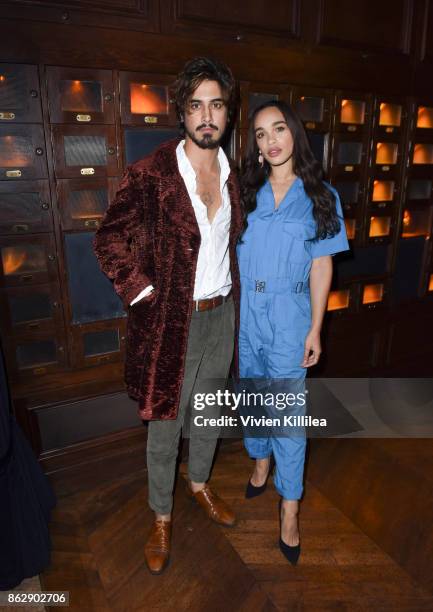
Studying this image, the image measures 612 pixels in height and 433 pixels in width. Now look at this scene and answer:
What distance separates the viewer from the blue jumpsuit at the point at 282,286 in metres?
1.78

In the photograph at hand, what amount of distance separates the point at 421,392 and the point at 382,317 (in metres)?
0.66

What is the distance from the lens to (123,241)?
1.71m

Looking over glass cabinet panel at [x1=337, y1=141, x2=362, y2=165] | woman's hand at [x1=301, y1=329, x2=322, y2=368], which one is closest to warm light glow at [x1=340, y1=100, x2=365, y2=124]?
glass cabinet panel at [x1=337, y1=141, x2=362, y2=165]

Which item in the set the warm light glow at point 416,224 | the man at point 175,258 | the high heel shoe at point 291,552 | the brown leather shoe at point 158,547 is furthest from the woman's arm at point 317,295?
the warm light glow at point 416,224

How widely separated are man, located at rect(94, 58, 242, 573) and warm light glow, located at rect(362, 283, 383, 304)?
1455mm

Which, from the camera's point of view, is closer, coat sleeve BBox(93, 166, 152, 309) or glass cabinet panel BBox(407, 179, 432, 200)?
coat sleeve BBox(93, 166, 152, 309)

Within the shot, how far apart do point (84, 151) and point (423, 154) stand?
2249 millimetres

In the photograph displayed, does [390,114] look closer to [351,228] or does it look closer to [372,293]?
[351,228]

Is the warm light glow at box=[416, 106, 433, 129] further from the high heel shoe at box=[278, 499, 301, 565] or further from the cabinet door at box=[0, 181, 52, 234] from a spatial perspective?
the high heel shoe at box=[278, 499, 301, 565]

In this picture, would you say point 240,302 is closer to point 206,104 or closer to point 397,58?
point 206,104

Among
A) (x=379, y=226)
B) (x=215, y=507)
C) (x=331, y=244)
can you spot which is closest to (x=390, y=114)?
(x=379, y=226)

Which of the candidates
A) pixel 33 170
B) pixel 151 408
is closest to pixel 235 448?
pixel 151 408

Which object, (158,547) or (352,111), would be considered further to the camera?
(352,111)

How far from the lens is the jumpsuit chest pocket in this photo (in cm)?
176
